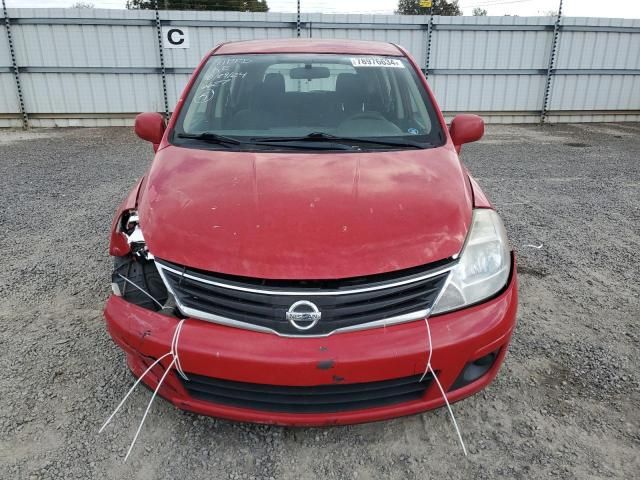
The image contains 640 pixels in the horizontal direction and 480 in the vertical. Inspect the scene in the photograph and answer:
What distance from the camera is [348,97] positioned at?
2883 millimetres

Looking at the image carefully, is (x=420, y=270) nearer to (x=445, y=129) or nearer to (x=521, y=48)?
(x=445, y=129)

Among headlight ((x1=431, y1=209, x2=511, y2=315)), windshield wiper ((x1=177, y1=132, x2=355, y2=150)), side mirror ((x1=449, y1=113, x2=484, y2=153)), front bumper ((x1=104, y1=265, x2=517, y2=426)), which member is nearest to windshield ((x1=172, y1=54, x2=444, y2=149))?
windshield wiper ((x1=177, y1=132, x2=355, y2=150))

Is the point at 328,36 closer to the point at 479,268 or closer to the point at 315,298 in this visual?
the point at 479,268

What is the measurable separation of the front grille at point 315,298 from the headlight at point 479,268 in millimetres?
51

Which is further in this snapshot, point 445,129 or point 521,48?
point 521,48

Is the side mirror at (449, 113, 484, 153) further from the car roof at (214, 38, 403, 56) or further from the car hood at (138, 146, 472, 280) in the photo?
the car roof at (214, 38, 403, 56)

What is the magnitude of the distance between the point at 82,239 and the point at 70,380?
212 cm

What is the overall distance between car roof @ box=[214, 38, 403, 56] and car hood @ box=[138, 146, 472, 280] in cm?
106

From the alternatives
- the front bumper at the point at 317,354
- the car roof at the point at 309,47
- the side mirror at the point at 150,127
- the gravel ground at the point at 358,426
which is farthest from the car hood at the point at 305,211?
the car roof at the point at 309,47

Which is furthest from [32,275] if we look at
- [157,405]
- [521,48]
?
[521,48]

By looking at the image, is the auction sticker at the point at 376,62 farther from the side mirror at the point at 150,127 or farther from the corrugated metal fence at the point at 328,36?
the corrugated metal fence at the point at 328,36

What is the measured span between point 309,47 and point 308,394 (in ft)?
7.65

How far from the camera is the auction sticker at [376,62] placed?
3.04m

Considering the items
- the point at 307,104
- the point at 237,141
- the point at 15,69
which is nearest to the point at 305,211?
the point at 237,141
